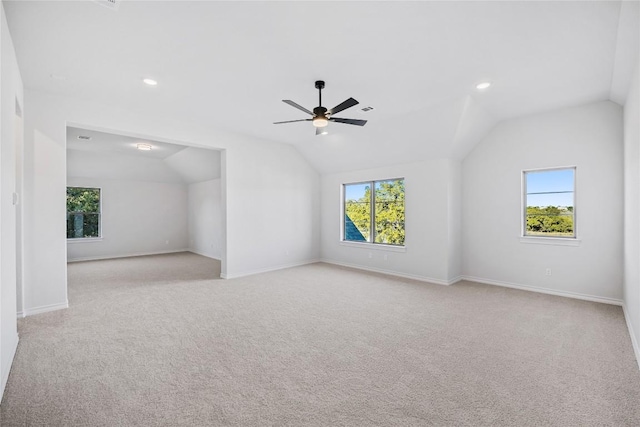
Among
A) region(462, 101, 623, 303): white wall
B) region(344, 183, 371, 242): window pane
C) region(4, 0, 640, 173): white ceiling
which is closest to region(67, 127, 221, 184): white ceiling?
region(4, 0, 640, 173): white ceiling

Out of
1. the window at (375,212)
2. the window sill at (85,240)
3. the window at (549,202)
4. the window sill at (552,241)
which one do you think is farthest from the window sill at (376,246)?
the window sill at (85,240)

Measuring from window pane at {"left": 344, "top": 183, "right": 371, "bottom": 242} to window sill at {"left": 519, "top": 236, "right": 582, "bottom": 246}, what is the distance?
120 inches

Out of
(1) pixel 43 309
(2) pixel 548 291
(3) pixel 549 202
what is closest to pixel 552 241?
(3) pixel 549 202

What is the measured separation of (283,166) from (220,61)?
147 inches

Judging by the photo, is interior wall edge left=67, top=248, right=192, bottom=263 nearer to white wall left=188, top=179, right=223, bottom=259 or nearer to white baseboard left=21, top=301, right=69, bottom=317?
white wall left=188, top=179, right=223, bottom=259

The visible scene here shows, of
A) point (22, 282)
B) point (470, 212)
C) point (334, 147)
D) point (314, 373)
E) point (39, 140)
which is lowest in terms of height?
point (314, 373)

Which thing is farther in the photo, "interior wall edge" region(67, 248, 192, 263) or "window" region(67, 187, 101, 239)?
"window" region(67, 187, 101, 239)

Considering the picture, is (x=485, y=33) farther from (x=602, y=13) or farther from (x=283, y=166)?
(x=283, y=166)

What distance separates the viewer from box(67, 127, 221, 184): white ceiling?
6.59m

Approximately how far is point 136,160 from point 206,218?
7.96ft

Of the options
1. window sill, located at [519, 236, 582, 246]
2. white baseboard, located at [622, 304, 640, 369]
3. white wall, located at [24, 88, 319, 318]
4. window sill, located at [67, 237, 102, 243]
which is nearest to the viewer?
white baseboard, located at [622, 304, 640, 369]

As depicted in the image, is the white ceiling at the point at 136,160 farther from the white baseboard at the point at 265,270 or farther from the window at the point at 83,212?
the white baseboard at the point at 265,270

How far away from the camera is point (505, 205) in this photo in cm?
515

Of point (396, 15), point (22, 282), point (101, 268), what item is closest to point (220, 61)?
point (396, 15)
